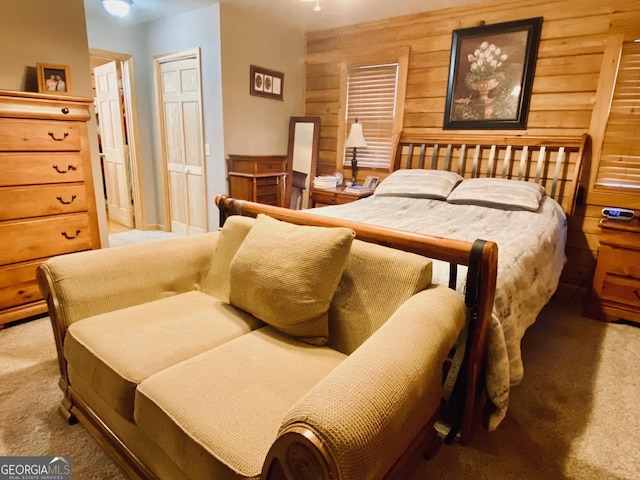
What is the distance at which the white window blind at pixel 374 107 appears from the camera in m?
3.85

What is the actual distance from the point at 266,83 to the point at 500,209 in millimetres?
2741

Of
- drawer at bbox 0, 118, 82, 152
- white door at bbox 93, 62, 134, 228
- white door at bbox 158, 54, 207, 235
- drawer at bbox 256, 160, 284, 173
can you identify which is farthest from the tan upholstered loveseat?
white door at bbox 93, 62, 134, 228

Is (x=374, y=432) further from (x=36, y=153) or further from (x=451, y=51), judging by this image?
(x=451, y=51)

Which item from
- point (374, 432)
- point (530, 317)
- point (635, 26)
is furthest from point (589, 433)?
point (635, 26)

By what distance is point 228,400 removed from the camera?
40.4 inches

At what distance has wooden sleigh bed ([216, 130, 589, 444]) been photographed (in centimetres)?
135

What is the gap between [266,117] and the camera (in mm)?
4145

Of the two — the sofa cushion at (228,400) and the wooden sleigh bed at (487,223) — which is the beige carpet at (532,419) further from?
the sofa cushion at (228,400)

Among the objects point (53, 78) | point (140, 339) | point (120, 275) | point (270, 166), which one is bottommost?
point (140, 339)

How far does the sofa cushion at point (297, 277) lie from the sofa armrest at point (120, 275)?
1.66 ft

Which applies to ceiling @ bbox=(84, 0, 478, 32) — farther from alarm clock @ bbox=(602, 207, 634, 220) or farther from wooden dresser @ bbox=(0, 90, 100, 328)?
alarm clock @ bbox=(602, 207, 634, 220)

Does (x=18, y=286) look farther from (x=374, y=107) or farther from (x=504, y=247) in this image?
(x=374, y=107)

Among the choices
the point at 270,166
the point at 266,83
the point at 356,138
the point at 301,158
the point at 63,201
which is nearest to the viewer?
the point at 63,201

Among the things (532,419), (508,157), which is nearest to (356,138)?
(508,157)
